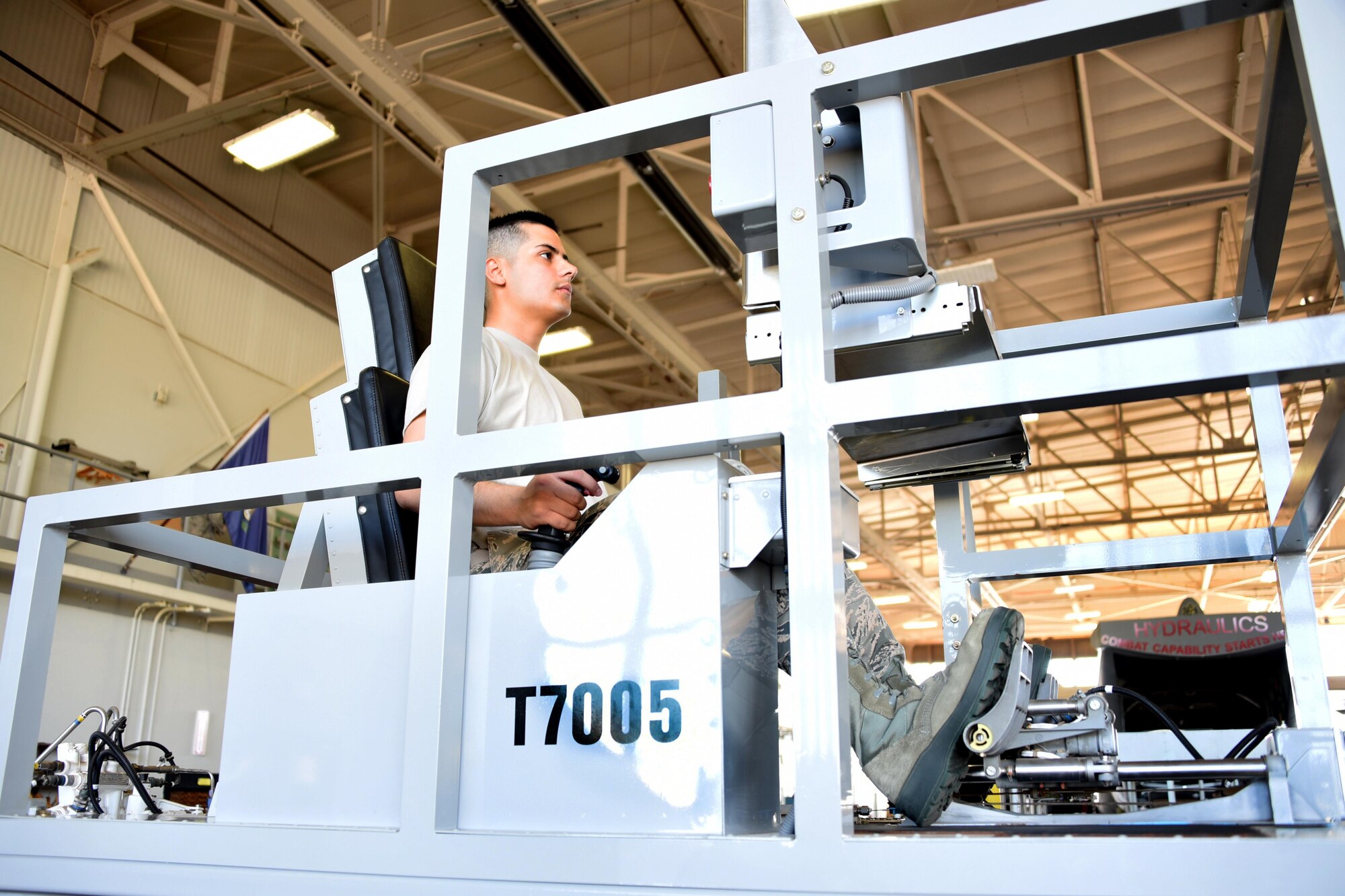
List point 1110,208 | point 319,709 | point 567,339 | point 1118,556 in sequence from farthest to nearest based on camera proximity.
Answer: point 567,339 < point 1110,208 < point 1118,556 < point 319,709

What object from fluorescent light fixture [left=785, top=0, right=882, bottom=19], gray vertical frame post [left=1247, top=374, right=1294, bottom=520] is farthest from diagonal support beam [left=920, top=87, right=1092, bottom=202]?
gray vertical frame post [left=1247, top=374, right=1294, bottom=520]

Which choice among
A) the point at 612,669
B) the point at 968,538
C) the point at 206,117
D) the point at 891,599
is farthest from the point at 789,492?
the point at 891,599

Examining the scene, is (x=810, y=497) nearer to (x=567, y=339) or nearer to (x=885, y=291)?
(x=885, y=291)

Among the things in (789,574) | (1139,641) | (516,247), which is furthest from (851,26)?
(789,574)

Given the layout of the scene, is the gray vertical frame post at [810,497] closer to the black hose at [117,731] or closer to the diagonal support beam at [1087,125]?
the black hose at [117,731]

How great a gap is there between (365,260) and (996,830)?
1.66m

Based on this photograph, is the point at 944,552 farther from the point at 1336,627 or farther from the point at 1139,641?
the point at 1336,627

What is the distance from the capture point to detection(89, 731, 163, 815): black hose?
5.63ft

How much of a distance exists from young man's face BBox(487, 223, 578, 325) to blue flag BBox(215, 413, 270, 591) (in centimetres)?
Result: 639

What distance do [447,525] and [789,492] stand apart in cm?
46

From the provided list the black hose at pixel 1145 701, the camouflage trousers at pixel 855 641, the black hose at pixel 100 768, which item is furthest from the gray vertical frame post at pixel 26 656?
the black hose at pixel 1145 701

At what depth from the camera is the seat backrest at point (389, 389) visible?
6.08 ft

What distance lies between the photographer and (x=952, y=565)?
264 cm

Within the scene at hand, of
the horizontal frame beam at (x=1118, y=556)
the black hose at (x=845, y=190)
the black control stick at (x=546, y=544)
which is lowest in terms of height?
the black control stick at (x=546, y=544)
